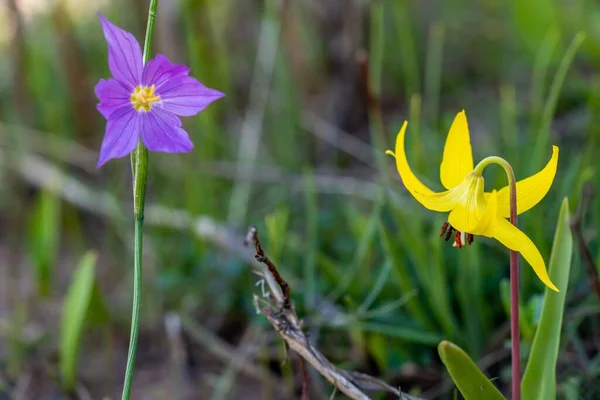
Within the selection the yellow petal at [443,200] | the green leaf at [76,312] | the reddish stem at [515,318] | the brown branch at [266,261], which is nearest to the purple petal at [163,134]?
the brown branch at [266,261]

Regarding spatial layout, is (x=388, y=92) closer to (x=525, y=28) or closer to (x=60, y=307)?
(x=525, y=28)

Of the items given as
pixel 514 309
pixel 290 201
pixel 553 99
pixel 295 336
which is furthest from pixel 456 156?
pixel 290 201

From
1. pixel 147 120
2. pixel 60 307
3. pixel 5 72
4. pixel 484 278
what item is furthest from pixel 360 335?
pixel 5 72

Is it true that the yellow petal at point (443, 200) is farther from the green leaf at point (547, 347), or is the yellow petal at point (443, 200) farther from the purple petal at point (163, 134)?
the purple petal at point (163, 134)

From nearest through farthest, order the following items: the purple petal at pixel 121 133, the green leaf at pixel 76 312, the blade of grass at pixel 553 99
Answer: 1. the purple petal at pixel 121 133
2. the blade of grass at pixel 553 99
3. the green leaf at pixel 76 312

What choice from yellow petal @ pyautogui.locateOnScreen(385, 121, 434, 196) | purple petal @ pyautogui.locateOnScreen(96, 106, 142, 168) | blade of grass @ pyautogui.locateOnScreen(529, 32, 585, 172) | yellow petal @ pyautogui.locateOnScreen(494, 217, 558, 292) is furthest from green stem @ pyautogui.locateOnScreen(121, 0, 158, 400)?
blade of grass @ pyautogui.locateOnScreen(529, 32, 585, 172)
